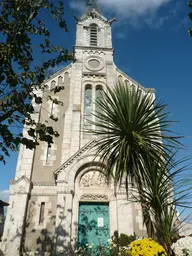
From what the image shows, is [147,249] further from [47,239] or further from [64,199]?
[47,239]

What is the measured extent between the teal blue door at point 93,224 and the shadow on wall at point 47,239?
1.98 ft

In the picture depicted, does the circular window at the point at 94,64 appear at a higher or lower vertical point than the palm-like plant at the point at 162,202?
higher

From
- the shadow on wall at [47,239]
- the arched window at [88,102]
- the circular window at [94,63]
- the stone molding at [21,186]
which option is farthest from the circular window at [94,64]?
the shadow on wall at [47,239]

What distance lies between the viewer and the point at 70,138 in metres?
15.4

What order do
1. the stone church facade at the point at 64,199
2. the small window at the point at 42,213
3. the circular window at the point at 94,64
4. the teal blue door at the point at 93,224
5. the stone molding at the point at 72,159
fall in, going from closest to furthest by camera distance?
the stone church facade at the point at 64,199 < the teal blue door at the point at 93,224 < the small window at the point at 42,213 < the stone molding at the point at 72,159 < the circular window at the point at 94,64

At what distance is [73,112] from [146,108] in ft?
30.9

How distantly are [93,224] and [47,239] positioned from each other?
2766 mm

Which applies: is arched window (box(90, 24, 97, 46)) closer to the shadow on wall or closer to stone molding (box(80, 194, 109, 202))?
stone molding (box(80, 194, 109, 202))

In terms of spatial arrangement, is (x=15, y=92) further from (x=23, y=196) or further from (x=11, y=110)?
(x=23, y=196)

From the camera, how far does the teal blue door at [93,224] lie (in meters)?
12.2

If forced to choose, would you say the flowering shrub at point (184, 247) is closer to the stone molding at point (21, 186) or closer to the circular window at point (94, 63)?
the stone molding at point (21, 186)

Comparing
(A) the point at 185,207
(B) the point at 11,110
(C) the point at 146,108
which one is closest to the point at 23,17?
(B) the point at 11,110

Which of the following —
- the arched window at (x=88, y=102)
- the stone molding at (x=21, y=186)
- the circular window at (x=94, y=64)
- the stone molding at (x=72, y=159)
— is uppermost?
the circular window at (x=94, y=64)

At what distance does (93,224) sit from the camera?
1266 centimetres
